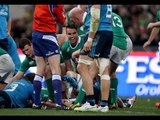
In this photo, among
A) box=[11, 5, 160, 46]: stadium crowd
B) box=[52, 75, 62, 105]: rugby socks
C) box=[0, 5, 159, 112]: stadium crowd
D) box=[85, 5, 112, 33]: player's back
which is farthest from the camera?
box=[11, 5, 160, 46]: stadium crowd

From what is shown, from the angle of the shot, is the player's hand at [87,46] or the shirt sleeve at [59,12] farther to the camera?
the shirt sleeve at [59,12]

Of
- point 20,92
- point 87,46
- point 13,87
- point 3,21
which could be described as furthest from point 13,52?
point 87,46

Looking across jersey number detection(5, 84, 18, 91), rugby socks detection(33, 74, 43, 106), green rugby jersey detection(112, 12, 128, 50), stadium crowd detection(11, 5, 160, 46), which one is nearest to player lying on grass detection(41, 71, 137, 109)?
rugby socks detection(33, 74, 43, 106)

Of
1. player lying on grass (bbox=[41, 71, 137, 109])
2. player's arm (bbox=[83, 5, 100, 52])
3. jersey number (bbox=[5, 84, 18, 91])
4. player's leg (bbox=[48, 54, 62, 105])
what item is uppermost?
player's arm (bbox=[83, 5, 100, 52])

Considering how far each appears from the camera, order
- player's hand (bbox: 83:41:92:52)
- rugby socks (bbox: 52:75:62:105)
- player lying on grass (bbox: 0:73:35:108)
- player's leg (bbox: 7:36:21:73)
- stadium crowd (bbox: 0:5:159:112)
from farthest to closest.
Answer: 1. player's leg (bbox: 7:36:21:73)
2. player lying on grass (bbox: 0:73:35:108)
3. rugby socks (bbox: 52:75:62:105)
4. stadium crowd (bbox: 0:5:159:112)
5. player's hand (bbox: 83:41:92:52)

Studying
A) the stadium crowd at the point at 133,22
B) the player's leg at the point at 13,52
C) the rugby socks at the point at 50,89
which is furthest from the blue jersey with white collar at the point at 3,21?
the stadium crowd at the point at 133,22

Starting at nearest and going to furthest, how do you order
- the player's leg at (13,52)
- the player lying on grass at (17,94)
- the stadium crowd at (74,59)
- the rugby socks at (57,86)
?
the stadium crowd at (74,59), the rugby socks at (57,86), the player lying on grass at (17,94), the player's leg at (13,52)

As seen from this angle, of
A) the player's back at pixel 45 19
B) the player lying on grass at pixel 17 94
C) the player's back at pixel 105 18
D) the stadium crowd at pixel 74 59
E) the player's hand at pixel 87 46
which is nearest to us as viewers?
the player's hand at pixel 87 46

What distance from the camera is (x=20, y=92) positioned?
42.1ft

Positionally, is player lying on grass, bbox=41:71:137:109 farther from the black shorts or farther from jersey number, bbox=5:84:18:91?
the black shorts

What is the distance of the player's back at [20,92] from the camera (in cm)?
1280

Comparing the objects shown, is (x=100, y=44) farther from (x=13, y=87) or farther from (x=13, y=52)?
(x=13, y=52)

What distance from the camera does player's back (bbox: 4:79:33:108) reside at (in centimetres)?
1280

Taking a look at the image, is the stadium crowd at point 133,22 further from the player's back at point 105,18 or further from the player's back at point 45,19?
the player's back at point 105,18
